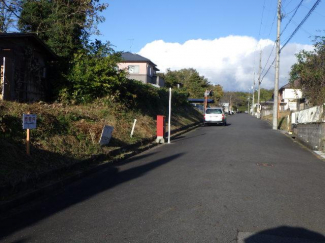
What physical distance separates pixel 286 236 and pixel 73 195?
4.52 metres

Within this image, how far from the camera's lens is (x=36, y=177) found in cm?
825

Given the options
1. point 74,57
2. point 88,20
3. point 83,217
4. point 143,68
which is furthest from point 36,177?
point 143,68

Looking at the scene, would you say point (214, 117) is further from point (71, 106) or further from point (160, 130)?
point (71, 106)

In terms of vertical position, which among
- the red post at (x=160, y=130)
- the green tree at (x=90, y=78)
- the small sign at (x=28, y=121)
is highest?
the green tree at (x=90, y=78)

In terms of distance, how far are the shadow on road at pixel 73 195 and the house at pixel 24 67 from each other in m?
6.26

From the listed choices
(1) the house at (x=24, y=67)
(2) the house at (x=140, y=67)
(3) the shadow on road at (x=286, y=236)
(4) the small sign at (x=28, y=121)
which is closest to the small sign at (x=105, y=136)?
(4) the small sign at (x=28, y=121)

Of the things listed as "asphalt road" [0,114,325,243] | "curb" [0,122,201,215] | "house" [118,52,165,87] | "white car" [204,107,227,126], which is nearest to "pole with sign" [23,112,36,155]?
"curb" [0,122,201,215]

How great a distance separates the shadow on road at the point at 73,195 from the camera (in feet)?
20.4

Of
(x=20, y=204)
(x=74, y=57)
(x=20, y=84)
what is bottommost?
(x=20, y=204)

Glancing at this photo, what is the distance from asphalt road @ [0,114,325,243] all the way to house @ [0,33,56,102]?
253 inches

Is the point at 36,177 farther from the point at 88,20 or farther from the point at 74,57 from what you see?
the point at 88,20

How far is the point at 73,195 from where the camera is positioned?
8.08 meters

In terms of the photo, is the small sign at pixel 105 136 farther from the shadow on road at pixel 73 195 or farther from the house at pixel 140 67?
the house at pixel 140 67

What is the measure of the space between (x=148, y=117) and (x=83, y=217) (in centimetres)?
1659
